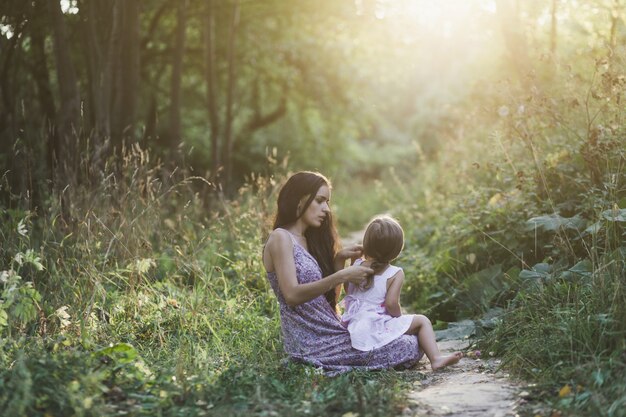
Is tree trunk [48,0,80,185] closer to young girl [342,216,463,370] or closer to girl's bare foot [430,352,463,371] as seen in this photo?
young girl [342,216,463,370]

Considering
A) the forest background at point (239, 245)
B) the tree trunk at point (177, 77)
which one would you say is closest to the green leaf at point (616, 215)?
the forest background at point (239, 245)

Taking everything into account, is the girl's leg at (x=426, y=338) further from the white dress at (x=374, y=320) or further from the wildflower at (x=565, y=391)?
the wildflower at (x=565, y=391)

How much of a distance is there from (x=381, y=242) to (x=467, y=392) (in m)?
1.13

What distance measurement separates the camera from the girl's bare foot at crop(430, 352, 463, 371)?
466 cm

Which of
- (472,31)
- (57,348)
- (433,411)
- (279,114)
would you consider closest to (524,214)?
(433,411)

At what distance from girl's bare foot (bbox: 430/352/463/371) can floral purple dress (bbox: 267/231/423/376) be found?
7.5 inches

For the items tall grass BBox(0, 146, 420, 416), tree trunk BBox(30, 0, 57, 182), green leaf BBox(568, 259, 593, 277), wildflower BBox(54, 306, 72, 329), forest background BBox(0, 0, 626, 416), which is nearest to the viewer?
tall grass BBox(0, 146, 420, 416)

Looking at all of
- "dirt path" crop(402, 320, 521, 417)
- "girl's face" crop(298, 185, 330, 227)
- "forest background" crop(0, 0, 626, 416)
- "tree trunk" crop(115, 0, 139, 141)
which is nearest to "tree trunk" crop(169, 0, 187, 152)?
"forest background" crop(0, 0, 626, 416)

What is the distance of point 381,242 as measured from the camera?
4820 millimetres

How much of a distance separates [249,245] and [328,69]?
39.6 feet

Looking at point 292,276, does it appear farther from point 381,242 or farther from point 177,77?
point 177,77

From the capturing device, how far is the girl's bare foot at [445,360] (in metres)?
4.66

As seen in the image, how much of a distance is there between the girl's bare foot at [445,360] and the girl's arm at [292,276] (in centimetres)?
68

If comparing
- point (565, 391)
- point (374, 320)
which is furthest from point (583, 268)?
point (565, 391)
